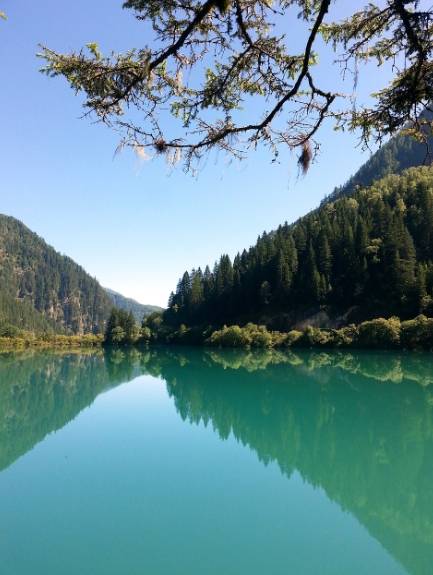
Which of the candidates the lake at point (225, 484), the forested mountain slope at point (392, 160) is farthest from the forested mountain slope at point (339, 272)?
the forested mountain slope at point (392, 160)

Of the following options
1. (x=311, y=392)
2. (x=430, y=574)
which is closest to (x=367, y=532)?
(x=430, y=574)

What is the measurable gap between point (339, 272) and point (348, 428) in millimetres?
61884

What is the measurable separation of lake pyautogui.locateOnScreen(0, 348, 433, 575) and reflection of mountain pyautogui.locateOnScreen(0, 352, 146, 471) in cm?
27

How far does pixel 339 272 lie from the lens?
263ft

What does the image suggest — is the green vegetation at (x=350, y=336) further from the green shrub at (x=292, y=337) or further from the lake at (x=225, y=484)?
the lake at (x=225, y=484)

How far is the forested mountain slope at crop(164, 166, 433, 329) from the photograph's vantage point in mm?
70875

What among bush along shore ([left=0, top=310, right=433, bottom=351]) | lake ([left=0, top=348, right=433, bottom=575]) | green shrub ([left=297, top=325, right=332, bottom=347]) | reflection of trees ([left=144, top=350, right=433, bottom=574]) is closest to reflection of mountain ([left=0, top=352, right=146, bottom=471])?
lake ([left=0, top=348, right=433, bottom=575])

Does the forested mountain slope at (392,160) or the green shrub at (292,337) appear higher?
the forested mountain slope at (392,160)

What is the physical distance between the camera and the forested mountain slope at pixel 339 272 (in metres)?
70.9

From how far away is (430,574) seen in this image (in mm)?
8508

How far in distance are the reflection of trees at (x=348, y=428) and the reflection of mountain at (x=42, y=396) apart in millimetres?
7869

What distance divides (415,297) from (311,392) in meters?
41.5

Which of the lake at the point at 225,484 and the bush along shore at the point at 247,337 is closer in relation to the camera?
the lake at the point at 225,484

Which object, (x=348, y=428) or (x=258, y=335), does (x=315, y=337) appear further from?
(x=348, y=428)
